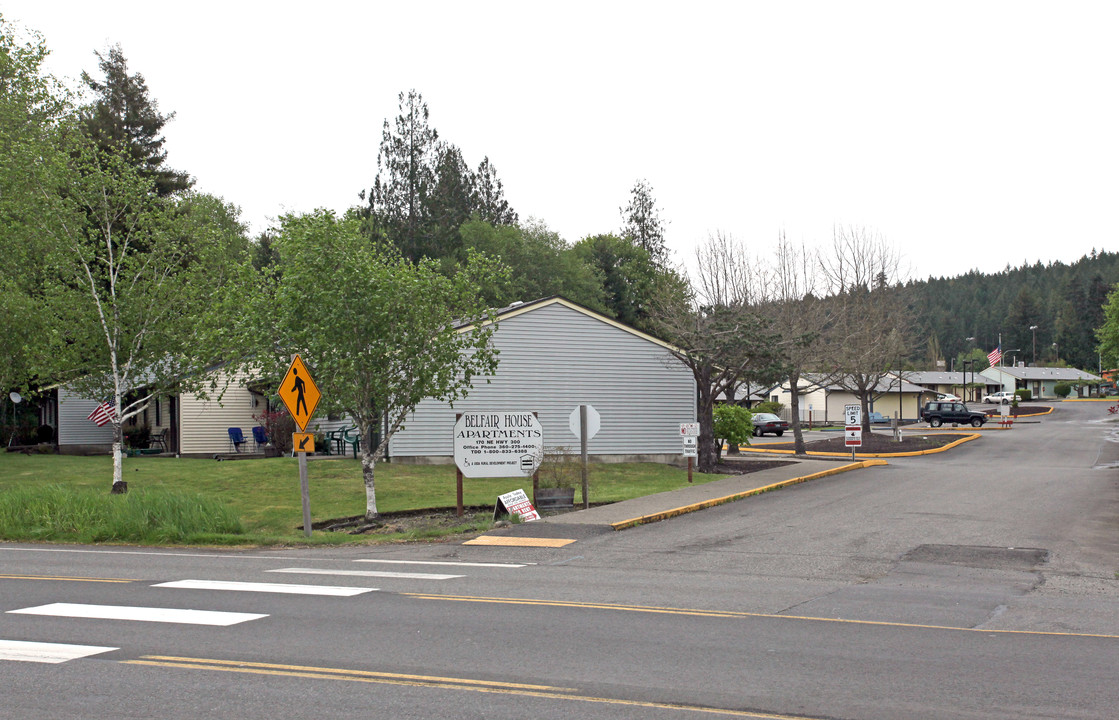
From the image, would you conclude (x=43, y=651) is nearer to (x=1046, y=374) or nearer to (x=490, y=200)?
(x=490, y=200)

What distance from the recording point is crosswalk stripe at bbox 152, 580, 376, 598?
10.4 m

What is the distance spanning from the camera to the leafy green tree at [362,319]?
1777 centimetres

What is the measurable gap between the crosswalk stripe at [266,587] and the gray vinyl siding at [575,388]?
17130 mm

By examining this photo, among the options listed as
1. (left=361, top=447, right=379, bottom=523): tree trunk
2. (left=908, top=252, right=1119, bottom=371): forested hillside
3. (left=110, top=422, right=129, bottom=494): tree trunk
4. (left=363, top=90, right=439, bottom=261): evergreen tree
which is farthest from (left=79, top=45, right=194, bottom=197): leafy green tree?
(left=908, top=252, right=1119, bottom=371): forested hillside

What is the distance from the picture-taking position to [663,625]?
844 centimetres

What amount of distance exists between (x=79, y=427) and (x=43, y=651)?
34264mm

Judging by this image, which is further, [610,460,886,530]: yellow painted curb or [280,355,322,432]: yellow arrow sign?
[610,460,886,530]: yellow painted curb

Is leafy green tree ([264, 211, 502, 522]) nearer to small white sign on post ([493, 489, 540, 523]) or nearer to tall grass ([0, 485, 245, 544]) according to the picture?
small white sign on post ([493, 489, 540, 523])

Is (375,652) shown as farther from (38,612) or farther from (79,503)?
(79,503)

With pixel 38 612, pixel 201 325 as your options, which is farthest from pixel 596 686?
pixel 201 325

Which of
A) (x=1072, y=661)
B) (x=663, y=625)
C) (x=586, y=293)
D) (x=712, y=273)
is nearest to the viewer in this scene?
(x=1072, y=661)

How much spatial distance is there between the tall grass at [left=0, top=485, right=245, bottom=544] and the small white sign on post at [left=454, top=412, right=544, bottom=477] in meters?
4.57

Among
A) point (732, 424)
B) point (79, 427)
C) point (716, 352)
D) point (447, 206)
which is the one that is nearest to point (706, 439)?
point (732, 424)

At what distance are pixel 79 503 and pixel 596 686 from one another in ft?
47.9
